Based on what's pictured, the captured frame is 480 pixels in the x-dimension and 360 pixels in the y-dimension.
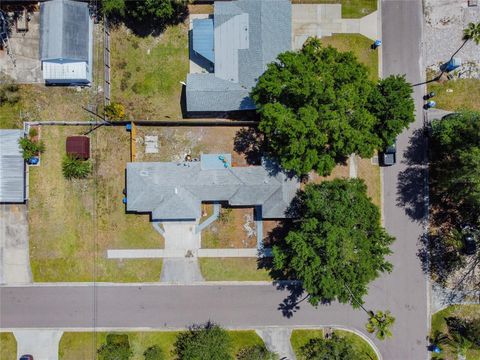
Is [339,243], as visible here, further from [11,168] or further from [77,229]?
[11,168]

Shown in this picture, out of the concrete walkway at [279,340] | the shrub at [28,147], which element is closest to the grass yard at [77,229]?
the shrub at [28,147]

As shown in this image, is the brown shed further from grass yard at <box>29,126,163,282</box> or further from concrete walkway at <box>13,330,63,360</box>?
concrete walkway at <box>13,330,63,360</box>

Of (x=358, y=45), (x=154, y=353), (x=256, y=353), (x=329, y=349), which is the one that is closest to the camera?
(x=329, y=349)

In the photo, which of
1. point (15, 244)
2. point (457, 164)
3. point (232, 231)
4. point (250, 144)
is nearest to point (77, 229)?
point (15, 244)

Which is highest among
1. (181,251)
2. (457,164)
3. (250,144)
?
(250,144)

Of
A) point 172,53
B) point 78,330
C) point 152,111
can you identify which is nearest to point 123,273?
point 78,330

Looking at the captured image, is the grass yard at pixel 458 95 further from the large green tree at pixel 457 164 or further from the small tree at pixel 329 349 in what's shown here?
the small tree at pixel 329 349

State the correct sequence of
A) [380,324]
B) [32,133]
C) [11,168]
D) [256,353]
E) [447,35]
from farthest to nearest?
[32,133] → [447,35] → [11,168] → [380,324] → [256,353]
